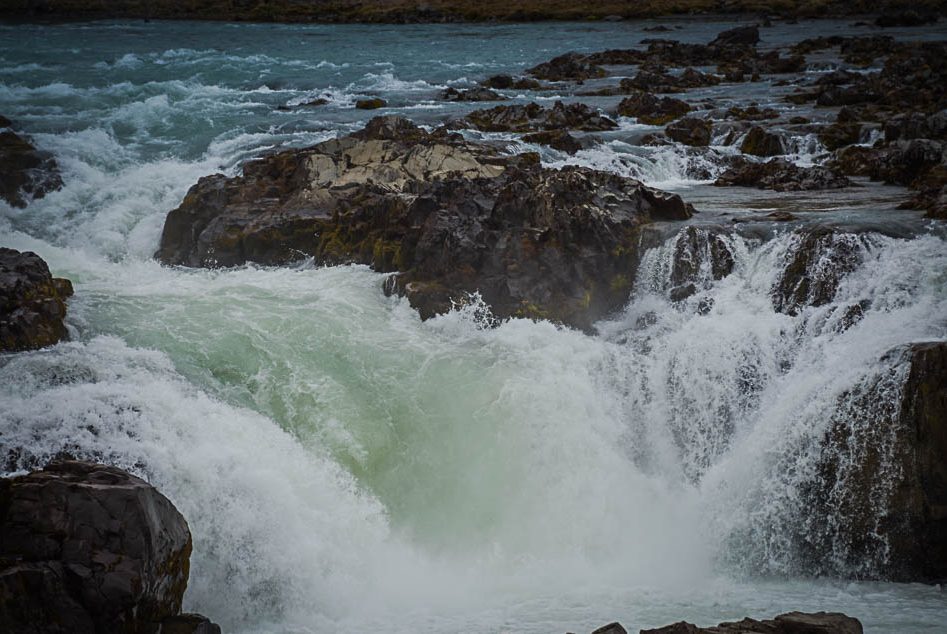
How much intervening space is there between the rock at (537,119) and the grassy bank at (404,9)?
159 ft

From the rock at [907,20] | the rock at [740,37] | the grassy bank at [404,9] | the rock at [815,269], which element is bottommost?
the rock at [815,269]

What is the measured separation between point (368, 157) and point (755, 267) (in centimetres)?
946

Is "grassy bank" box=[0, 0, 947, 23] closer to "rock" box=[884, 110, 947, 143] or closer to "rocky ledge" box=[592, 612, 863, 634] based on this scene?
"rock" box=[884, 110, 947, 143]

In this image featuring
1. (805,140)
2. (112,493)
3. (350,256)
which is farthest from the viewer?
(805,140)

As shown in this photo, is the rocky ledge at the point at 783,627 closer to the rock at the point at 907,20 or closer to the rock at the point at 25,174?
the rock at the point at 25,174

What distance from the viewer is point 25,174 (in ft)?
72.8

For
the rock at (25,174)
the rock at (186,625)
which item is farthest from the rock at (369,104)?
the rock at (186,625)

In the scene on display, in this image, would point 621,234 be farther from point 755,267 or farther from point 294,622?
point 294,622

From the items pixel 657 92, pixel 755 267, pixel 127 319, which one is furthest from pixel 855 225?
pixel 657 92

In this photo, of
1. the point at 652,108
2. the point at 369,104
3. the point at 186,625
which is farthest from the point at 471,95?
the point at 186,625

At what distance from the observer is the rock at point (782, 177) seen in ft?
64.3

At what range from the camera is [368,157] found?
20797 millimetres

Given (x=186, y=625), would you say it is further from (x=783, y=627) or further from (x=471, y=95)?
(x=471, y=95)

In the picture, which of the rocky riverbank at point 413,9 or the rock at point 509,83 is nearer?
the rock at point 509,83
